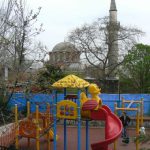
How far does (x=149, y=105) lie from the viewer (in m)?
23.1

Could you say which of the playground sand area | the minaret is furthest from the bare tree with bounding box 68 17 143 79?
the playground sand area

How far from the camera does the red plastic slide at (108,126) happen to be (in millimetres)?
11062

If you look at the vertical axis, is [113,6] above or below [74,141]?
above

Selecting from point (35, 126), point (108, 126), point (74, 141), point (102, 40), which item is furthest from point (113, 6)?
point (108, 126)

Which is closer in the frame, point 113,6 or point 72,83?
point 72,83

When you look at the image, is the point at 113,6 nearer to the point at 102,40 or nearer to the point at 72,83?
the point at 102,40

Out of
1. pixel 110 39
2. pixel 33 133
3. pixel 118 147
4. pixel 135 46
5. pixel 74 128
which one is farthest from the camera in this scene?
pixel 110 39

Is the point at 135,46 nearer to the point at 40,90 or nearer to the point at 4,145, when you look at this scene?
the point at 40,90

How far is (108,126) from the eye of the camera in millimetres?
11828

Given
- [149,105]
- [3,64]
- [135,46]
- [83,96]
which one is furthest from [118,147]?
[135,46]

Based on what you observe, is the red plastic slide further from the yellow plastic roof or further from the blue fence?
the blue fence

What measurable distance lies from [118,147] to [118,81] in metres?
23.6

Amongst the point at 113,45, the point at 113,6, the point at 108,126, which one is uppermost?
the point at 113,6

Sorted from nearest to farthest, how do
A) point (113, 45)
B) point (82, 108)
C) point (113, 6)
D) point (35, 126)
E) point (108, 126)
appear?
point (108, 126) < point (82, 108) < point (35, 126) < point (113, 45) < point (113, 6)
